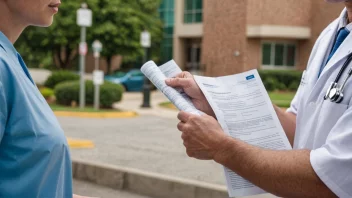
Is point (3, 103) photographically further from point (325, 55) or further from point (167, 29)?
point (167, 29)

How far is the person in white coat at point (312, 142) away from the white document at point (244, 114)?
0.07 m

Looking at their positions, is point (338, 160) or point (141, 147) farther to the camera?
point (141, 147)

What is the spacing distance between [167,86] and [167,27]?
43.1m

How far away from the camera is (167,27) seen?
45.0 metres

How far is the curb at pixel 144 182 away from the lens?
6383 mm

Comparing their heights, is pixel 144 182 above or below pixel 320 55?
below

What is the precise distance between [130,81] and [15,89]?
33.7 metres

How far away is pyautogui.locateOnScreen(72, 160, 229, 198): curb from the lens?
638 cm

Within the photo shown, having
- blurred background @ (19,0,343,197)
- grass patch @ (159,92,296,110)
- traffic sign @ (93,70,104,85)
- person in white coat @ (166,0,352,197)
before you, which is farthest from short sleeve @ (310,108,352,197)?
traffic sign @ (93,70,104,85)

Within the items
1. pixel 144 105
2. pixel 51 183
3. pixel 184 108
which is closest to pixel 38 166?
pixel 51 183

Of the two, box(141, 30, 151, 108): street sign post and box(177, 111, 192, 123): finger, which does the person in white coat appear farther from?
box(141, 30, 151, 108): street sign post

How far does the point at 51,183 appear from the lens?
1.84 metres

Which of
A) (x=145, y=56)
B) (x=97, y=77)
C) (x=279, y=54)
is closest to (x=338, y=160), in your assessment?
(x=97, y=77)

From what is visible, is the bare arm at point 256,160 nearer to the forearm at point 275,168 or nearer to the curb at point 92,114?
the forearm at point 275,168
